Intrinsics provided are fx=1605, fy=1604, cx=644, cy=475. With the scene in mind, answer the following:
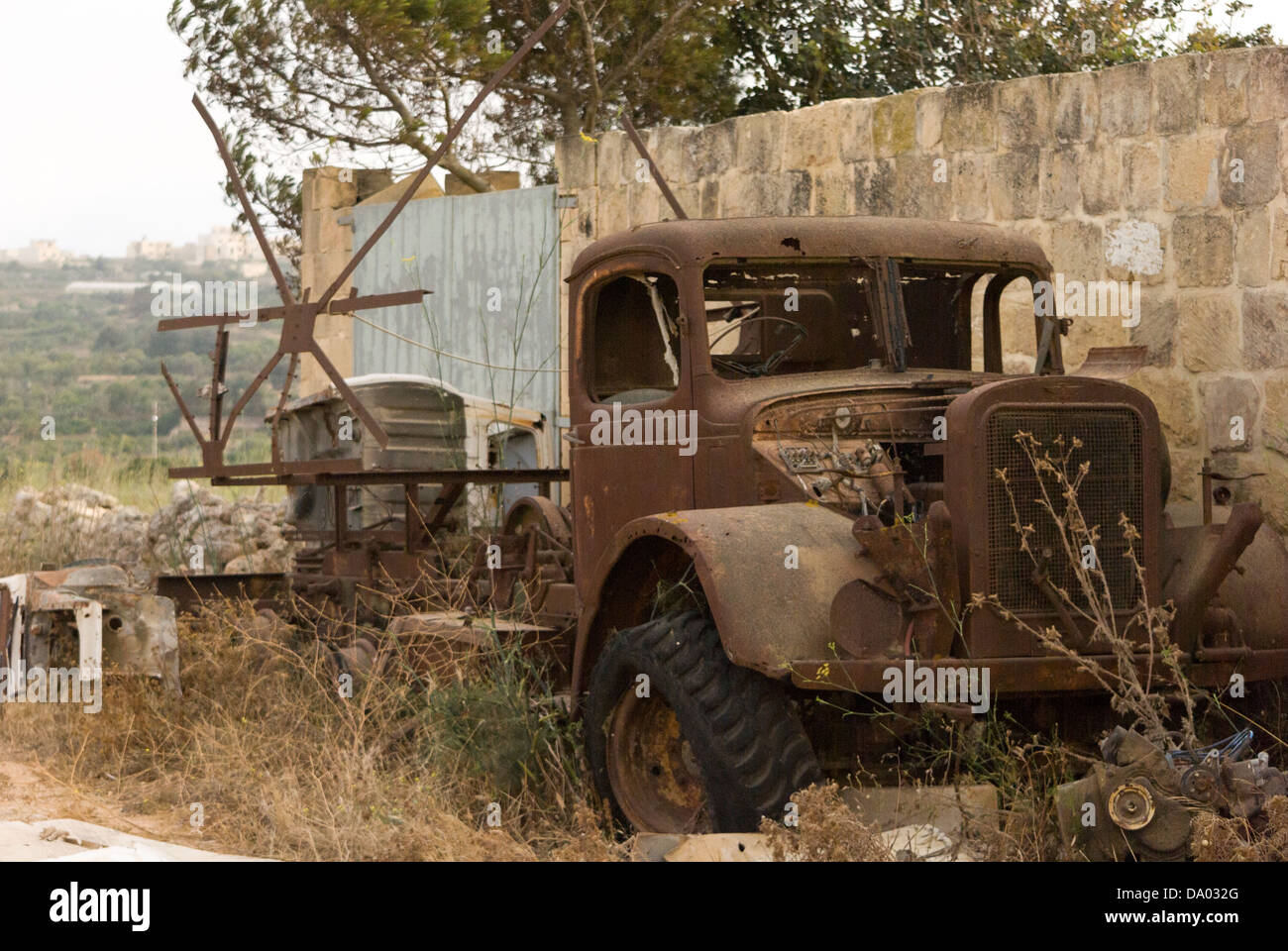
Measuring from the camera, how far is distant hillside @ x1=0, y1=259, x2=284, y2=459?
2527 centimetres

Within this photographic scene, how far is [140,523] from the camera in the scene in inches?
520

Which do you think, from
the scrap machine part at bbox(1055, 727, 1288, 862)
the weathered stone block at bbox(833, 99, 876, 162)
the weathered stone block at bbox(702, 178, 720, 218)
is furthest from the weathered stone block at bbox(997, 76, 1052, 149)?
the scrap machine part at bbox(1055, 727, 1288, 862)

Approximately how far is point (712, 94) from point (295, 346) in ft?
29.1

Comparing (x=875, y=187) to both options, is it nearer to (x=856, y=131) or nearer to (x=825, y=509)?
(x=856, y=131)

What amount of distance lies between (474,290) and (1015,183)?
496cm

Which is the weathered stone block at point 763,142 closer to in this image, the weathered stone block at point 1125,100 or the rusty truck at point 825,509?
the weathered stone block at point 1125,100

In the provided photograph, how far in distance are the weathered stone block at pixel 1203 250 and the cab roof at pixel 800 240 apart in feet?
5.19

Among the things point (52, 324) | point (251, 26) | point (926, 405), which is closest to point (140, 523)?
point (251, 26)

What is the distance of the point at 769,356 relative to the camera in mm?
6246

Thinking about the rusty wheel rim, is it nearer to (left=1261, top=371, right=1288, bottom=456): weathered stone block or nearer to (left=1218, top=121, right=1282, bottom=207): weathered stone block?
(left=1261, top=371, right=1288, bottom=456): weathered stone block

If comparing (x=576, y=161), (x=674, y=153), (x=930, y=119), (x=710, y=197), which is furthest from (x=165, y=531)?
(x=930, y=119)

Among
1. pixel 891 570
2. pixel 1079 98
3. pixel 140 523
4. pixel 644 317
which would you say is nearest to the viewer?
pixel 891 570

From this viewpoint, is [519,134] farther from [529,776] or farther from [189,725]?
[529,776]

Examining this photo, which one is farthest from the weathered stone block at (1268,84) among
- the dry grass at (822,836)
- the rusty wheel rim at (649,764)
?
the dry grass at (822,836)
